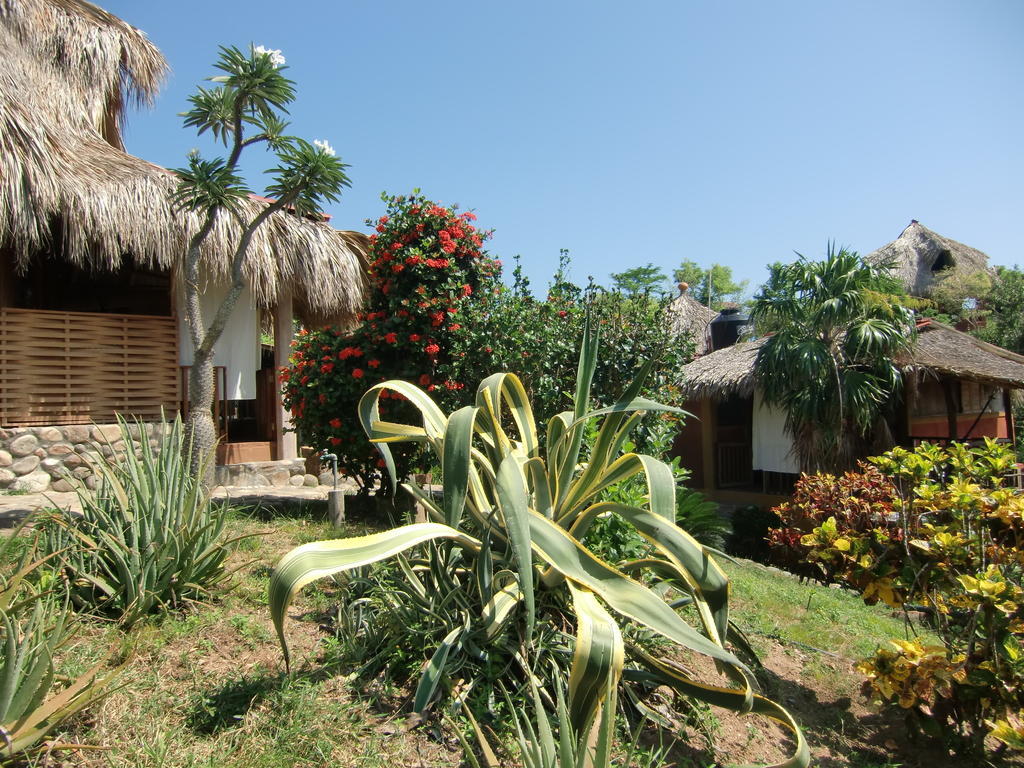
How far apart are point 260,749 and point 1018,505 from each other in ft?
9.23

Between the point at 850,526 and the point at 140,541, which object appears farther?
the point at 850,526

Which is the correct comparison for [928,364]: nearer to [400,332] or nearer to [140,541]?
[400,332]

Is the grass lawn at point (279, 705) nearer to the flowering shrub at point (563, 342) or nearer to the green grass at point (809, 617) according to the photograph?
the green grass at point (809, 617)

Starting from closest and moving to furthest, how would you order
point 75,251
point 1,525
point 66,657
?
point 66,657, point 1,525, point 75,251

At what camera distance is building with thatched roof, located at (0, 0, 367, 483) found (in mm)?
6660

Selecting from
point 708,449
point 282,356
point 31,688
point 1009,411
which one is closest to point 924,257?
point 1009,411

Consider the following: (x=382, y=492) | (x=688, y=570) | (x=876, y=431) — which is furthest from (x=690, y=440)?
(x=688, y=570)

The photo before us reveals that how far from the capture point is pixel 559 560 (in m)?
2.30

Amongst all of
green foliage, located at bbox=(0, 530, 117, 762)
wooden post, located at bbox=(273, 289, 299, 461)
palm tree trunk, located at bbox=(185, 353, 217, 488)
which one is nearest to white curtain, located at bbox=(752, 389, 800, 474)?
wooden post, located at bbox=(273, 289, 299, 461)

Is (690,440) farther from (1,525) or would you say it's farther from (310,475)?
(1,525)

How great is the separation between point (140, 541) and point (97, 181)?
17.7 ft

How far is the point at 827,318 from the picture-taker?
10.4 metres

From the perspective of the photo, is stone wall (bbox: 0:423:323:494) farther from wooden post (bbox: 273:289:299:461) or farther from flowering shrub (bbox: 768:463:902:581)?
flowering shrub (bbox: 768:463:902:581)

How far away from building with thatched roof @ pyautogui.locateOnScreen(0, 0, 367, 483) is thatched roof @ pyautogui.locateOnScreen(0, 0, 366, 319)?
0.04 feet
